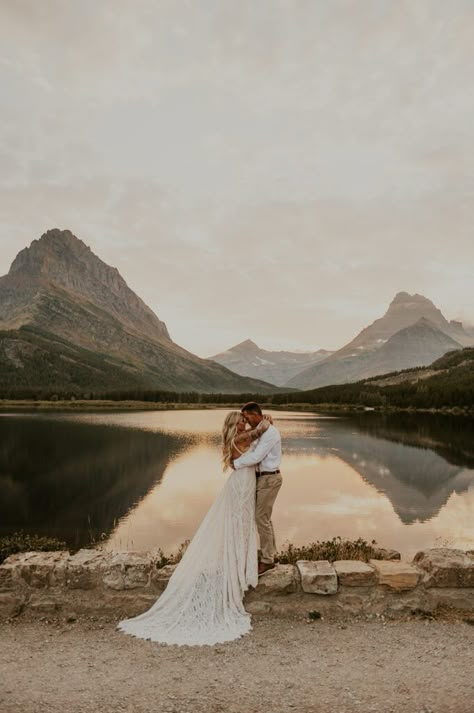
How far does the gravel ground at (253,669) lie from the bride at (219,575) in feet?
1.45

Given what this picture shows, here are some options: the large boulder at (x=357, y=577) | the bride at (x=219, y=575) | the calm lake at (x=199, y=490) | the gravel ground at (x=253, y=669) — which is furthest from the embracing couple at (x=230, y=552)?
the calm lake at (x=199, y=490)

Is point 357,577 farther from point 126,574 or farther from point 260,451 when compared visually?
point 126,574

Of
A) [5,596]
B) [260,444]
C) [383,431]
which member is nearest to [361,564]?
[260,444]

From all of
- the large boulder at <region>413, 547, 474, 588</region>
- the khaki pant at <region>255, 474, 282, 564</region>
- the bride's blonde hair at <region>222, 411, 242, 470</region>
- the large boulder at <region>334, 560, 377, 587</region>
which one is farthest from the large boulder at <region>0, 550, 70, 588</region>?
the large boulder at <region>413, 547, 474, 588</region>

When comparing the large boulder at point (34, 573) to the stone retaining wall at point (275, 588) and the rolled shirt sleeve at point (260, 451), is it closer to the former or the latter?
the stone retaining wall at point (275, 588)

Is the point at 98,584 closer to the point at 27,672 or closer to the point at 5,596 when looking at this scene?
the point at 5,596

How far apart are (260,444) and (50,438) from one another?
7586cm

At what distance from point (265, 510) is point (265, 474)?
91cm

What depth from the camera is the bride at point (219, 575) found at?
1059 centimetres

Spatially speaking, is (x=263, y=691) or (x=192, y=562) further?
(x=192, y=562)

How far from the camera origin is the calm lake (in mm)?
32031

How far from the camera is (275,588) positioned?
11.6m

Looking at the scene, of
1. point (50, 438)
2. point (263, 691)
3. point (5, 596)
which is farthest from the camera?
point (50, 438)

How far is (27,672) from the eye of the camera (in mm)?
8930
